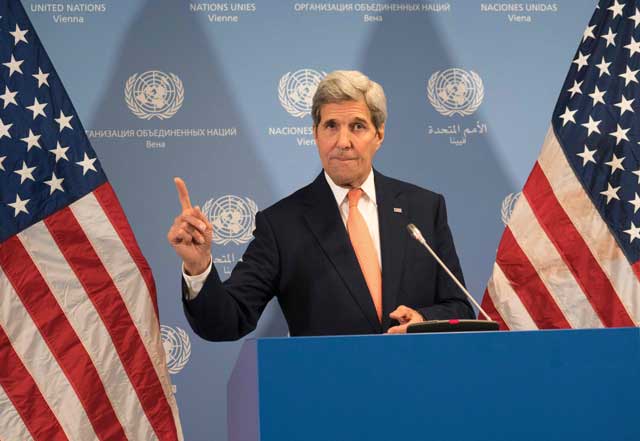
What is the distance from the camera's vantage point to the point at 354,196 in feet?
Answer: 10.2

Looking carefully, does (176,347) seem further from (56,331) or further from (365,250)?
(365,250)

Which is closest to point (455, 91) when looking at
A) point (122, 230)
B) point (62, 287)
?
point (122, 230)

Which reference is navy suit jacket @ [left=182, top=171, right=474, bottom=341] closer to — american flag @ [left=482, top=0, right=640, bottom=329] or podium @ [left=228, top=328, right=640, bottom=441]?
american flag @ [left=482, top=0, right=640, bottom=329]

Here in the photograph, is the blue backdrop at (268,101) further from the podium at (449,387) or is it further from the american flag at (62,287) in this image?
the podium at (449,387)

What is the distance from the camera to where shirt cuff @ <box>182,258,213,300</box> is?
8.04 feet

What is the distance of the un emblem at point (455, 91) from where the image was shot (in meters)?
4.08

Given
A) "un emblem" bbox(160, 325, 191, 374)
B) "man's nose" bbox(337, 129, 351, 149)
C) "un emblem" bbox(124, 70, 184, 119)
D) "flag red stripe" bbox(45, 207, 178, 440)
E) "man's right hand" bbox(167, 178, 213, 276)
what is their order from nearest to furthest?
"man's right hand" bbox(167, 178, 213, 276)
"man's nose" bbox(337, 129, 351, 149)
"flag red stripe" bbox(45, 207, 178, 440)
"un emblem" bbox(160, 325, 191, 374)
"un emblem" bbox(124, 70, 184, 119)

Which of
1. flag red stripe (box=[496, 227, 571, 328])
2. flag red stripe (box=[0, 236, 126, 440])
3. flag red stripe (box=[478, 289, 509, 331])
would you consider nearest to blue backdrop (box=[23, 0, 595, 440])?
flag red stripe (box=[478, 289, 509, 331])

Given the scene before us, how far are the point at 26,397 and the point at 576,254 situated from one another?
224 cm

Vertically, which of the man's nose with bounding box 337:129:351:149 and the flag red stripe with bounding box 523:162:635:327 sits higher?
the man's nose with bounding box 337:129:351:149

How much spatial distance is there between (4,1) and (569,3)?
2.63 m

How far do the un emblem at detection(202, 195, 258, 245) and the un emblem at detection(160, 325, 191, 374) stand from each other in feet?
1.45

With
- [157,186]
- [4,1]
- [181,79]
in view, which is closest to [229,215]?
[157,186]

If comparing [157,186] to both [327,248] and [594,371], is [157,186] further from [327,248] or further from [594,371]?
[594,371]
